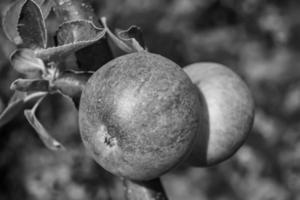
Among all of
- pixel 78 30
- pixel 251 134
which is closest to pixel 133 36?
pixel 78 30

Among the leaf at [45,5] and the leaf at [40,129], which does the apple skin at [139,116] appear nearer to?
the leaf at [40,129]

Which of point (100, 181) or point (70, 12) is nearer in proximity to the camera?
point (70, 12)

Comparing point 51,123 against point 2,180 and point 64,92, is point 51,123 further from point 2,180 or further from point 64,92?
point 64,92

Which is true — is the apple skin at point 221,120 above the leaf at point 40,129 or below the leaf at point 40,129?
below

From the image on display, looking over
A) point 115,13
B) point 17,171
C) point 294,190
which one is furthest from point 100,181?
point 294,190

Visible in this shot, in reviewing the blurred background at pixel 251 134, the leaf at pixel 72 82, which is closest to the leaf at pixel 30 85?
the leaf at pixel 72 82

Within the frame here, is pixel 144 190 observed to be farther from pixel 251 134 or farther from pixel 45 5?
pixel 251 134
